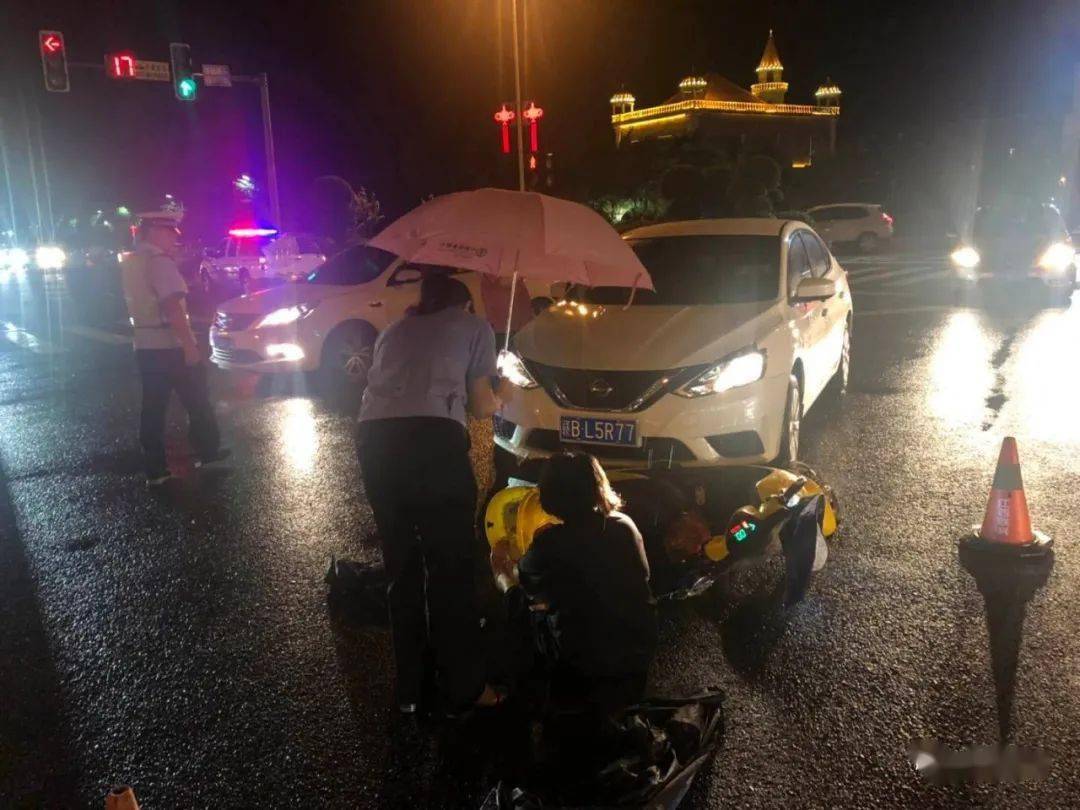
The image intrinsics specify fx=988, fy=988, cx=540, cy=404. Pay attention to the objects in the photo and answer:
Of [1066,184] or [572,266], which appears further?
[1066,184]

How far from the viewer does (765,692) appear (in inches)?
149

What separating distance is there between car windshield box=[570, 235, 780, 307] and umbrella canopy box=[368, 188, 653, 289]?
2470 mm

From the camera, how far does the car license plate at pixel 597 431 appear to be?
18.2 feet

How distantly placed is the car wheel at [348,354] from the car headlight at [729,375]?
5687 mm

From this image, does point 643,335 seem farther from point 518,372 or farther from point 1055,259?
point 1055,259

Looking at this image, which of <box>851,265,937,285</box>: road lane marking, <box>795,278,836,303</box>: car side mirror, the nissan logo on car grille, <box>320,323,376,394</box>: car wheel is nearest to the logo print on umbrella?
the nissan logo on car grille

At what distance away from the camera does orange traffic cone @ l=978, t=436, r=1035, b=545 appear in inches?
196

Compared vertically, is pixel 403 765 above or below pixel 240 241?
below

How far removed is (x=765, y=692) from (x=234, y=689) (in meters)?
2.09

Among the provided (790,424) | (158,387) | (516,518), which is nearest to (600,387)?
(516,518)

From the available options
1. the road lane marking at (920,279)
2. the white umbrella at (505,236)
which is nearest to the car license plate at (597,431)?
the white umbrella at (505,236)

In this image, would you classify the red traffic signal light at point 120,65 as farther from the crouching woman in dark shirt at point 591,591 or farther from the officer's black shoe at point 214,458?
the crouching woman in dark shirt at point 591,591

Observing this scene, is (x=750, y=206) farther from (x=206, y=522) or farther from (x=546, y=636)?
(x=546, y=636)

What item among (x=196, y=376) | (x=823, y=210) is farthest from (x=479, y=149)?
(x=196, y=376)
